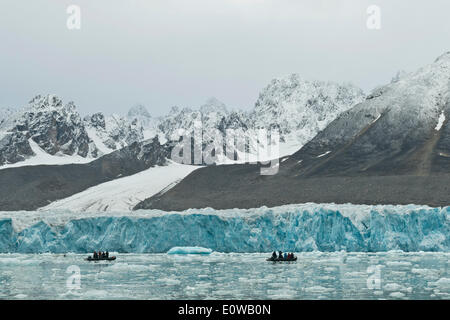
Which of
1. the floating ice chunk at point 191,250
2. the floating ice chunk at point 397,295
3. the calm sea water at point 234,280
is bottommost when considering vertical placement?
the floating ice chunk at point 191,250

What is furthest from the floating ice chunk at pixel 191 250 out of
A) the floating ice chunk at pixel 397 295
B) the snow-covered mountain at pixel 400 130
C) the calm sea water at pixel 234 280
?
the snow-covered mountain at pixel 400 130

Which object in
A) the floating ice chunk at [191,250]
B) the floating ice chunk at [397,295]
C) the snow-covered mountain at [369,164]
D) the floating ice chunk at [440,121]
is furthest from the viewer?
the floating ice chunk at [440,121]

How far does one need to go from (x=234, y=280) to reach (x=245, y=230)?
111ft

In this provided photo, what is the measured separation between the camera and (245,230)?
7475 centimetres

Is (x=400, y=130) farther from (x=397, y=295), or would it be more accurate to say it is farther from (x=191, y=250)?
(x=397, y=295)

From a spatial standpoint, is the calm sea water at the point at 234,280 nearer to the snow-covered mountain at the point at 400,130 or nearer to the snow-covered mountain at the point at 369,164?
the snow-covered mountain at the point at 369,164

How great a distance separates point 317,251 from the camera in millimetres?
69562

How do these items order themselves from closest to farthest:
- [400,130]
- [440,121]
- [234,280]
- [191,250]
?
[234,280] < [191,250] < [400,130] < [440,121]

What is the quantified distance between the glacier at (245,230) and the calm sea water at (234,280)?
11688 mm

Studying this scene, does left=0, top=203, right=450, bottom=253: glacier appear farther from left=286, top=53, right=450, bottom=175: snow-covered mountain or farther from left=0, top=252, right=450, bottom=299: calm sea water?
left=286, top=53, right=450, bottom=175: snow-covered mountain

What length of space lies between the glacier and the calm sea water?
460 inches

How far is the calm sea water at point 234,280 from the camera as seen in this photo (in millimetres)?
34031

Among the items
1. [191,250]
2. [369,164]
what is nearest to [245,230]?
[191,250]
